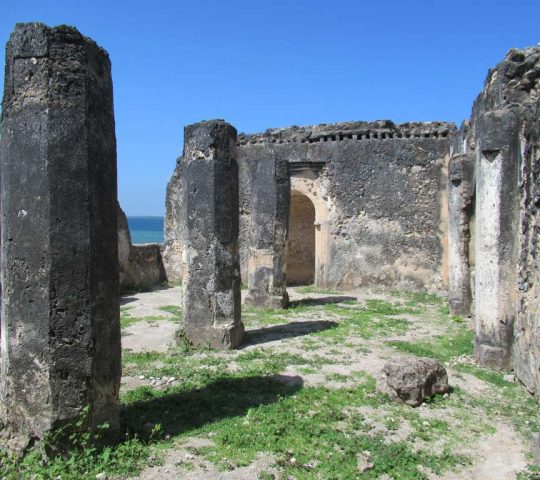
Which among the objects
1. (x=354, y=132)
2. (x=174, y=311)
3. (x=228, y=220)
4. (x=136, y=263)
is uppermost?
(x=354, y=132)

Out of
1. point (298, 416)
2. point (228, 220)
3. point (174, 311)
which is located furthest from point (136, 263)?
point (298, 416)

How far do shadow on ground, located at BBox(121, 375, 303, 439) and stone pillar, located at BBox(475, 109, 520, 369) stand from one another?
278 cm

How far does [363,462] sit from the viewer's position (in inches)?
163

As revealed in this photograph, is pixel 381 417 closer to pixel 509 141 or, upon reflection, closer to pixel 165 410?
pixel 165 410

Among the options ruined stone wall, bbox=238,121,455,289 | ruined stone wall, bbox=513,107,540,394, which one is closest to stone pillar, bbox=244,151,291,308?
ruined stone wall, bbox=238,121,455,289

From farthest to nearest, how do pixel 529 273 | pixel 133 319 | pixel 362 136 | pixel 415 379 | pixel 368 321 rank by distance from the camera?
pixel 362 136 < pixel 133 319 < pixel 368 321 < pixel 529 273 < pixel 415 379

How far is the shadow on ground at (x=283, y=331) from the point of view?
8.51 metres

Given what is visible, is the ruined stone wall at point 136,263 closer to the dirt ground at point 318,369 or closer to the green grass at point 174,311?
the dirt ground at point 318,369

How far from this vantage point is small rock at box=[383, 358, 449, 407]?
217 inches

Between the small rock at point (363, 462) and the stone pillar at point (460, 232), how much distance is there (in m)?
6.95

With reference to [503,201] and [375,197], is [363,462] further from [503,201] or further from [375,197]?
[375,197]

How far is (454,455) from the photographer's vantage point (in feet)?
14.4

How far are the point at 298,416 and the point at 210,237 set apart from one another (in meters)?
3.64

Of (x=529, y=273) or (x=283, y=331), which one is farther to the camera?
(x=283, y=331)
